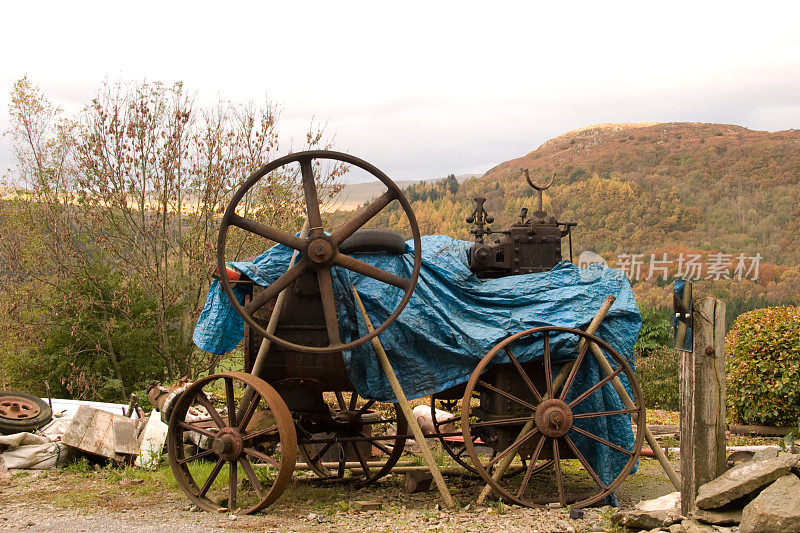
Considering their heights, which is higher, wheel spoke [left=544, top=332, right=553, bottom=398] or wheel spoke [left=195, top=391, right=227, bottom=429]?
wheel spoke [left=544, top=332, right=553, bottom=398]

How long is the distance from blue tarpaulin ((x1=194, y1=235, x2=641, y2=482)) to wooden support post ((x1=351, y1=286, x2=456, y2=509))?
106 mm

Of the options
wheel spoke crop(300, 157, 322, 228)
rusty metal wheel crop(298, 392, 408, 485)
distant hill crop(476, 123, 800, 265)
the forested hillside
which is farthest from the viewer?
distant hill crop(476, 123, 800, 265)

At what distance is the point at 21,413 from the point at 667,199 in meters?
38.3

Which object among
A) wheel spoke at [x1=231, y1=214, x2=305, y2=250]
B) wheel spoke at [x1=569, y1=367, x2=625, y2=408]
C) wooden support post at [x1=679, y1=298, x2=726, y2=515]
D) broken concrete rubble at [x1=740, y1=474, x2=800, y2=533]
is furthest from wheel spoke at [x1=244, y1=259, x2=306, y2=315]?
broken concrete rubble at [x1=740, y1=474, x2=800, y2=533]

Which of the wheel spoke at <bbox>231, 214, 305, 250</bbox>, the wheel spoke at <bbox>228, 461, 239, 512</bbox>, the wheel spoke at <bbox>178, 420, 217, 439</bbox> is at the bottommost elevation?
the wheel spoke at <bbox>228, 461, 239, 512</bbox>

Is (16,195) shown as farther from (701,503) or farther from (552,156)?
(552,156)

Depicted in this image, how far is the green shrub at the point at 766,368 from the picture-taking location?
10.1 meters

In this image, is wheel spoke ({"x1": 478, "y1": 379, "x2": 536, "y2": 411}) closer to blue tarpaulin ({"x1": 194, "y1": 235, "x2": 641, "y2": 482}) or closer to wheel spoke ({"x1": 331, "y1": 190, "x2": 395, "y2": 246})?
blue tarpaulin ({"x1": 194, "y1": 235, "x2": 641, "y2": 482})

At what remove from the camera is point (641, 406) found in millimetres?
6465

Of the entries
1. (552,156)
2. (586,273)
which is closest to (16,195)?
(586,273)

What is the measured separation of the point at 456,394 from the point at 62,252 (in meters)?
7.33

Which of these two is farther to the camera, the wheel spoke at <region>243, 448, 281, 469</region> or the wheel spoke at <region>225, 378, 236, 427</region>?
the wheel spoke at <region>225, 378, 236, 427</region>

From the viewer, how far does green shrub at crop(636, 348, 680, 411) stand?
14.1m
